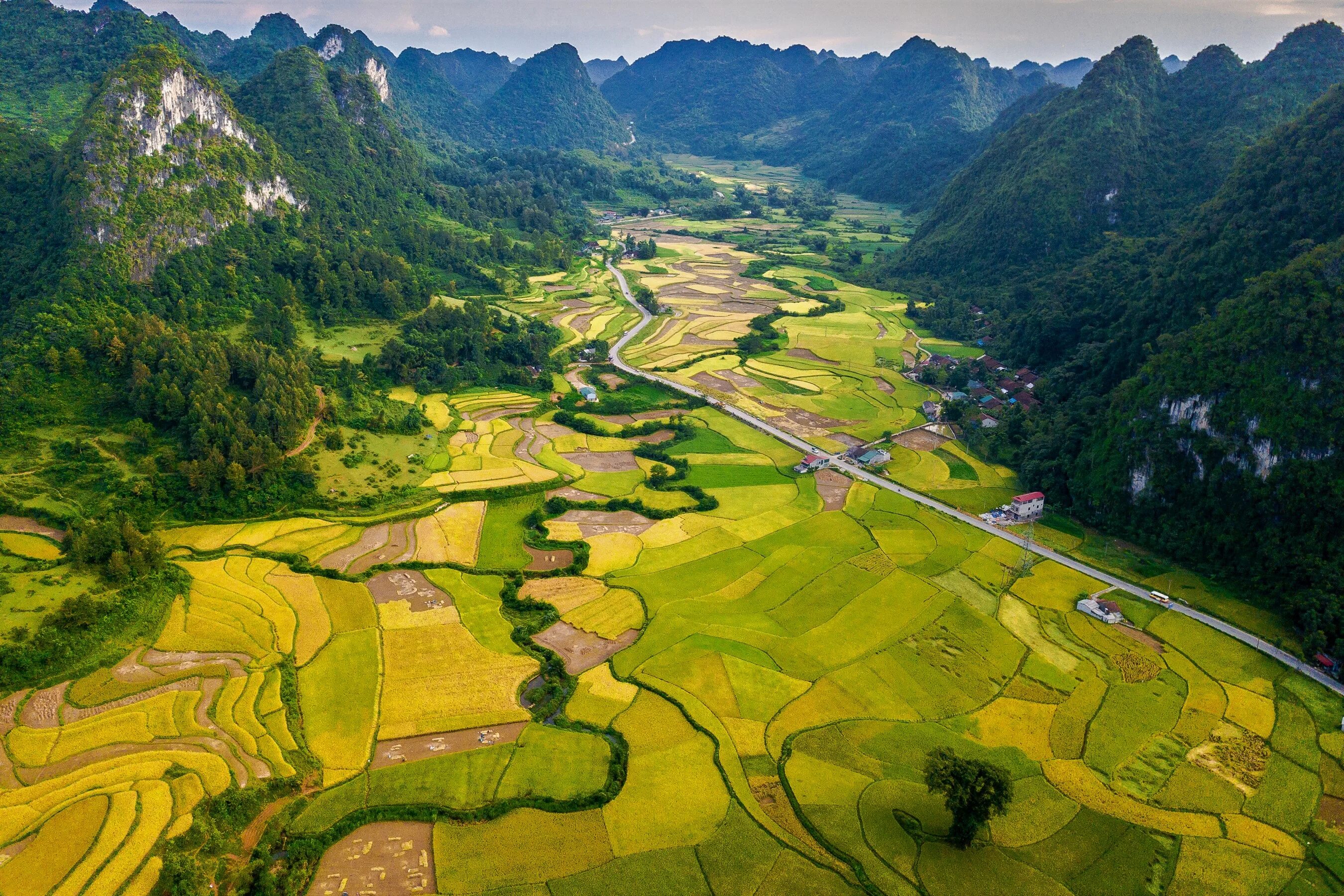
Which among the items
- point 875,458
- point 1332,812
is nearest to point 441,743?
point 1332,812

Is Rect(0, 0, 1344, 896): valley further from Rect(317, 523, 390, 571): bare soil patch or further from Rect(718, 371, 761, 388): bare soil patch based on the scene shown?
Rect(718, 371, 761, 388): bare soil patch

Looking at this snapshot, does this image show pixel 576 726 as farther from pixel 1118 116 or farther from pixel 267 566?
pixel 1118 116

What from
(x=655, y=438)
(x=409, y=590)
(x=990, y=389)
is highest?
(x=990, y=389)

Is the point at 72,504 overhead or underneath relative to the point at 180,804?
overhead

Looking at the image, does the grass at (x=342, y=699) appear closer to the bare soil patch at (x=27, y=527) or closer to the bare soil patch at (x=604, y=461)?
the bare soil patch at (x=27, y=527)

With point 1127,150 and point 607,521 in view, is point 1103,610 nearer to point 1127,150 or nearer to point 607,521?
point 607,521

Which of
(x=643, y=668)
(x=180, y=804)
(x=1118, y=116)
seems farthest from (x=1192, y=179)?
(x=180, y=804)
